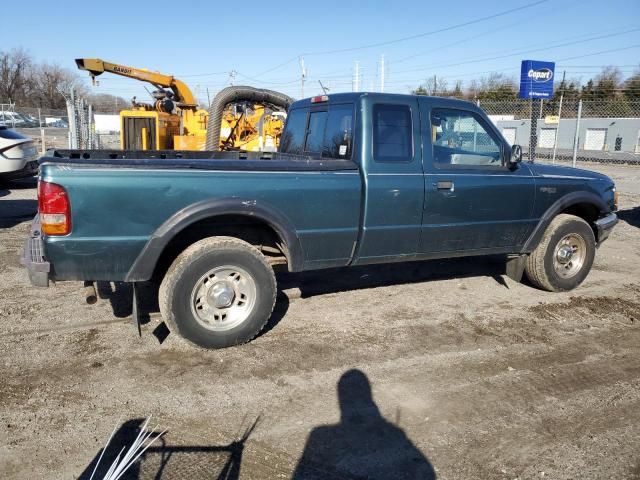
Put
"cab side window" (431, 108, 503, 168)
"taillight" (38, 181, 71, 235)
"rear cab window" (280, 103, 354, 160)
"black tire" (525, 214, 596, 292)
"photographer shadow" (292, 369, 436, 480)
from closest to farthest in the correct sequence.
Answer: "photographer shadow" (292, 369, 436, 480)
"taillight" (38, 181, 71, 235)
"rear cab window" (280, 103, 354, 160)
"cab side window" (431, 108, 503, 168)
"black tire" (525, 214, 596, 292)

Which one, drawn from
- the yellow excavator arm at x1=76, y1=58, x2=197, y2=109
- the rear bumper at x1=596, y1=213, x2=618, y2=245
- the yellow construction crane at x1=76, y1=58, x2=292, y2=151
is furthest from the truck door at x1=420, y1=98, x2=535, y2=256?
the yellow excavator arm at x1=76, y1=58, x2=197, y2=109

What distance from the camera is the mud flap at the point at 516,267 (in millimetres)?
6137

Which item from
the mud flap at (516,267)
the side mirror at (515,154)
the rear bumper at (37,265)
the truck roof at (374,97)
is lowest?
the mud flap at (516,267)

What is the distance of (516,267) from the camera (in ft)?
20.5

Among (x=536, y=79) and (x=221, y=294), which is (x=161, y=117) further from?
(x=221, y=294)

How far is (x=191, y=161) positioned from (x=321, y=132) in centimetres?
167

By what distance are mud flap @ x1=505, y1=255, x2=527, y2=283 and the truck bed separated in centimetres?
255

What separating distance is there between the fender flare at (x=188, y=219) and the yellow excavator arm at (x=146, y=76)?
43.7ft

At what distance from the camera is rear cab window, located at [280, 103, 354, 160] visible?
498cm

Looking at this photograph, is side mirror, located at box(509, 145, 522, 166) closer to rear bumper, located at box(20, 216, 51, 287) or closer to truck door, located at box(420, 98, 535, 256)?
truck door, located at box(420, 98, 535, 256)

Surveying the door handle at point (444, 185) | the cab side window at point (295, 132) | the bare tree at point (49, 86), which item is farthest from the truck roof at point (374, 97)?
the bare tree at point (49, 86)

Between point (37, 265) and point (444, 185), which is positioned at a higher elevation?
point (444, 185)

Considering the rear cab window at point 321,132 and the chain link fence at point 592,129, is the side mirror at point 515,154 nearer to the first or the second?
the rear cab window at point 321,132

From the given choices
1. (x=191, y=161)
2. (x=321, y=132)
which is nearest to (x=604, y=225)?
(x=321, y=132)
